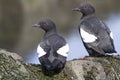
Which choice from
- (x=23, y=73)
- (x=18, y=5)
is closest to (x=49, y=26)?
(x=23, y=73)

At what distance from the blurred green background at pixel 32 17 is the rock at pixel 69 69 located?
9.45 metres

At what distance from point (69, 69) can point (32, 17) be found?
15185 mm

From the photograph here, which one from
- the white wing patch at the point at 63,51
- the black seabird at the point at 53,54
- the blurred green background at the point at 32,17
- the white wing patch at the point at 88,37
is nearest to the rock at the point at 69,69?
the black seabird at the point at 53,54

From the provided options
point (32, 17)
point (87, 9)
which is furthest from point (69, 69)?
point (32, 17)

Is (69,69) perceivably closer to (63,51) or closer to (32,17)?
(63,51)

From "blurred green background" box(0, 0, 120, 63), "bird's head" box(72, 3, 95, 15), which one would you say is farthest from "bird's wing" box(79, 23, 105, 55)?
"blurred green background" box(0, 0, 120, 63)

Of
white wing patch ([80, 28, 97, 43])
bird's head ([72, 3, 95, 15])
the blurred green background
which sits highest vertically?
bird's head ([72, 3, 95, 15])

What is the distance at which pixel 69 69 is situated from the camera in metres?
6.93

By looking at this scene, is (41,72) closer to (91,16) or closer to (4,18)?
(91,16)

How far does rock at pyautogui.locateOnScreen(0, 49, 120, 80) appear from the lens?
6.35 metres

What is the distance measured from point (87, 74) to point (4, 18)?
1560cm

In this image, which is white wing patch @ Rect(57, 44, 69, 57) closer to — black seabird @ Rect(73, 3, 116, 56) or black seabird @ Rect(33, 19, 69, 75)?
black seabird @ Rect(33, 19, 69, 75)

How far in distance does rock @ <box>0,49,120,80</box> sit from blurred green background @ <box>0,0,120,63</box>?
9447 mm

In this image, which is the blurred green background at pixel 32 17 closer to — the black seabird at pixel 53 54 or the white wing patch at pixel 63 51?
the black seabird at pixel 53 54
